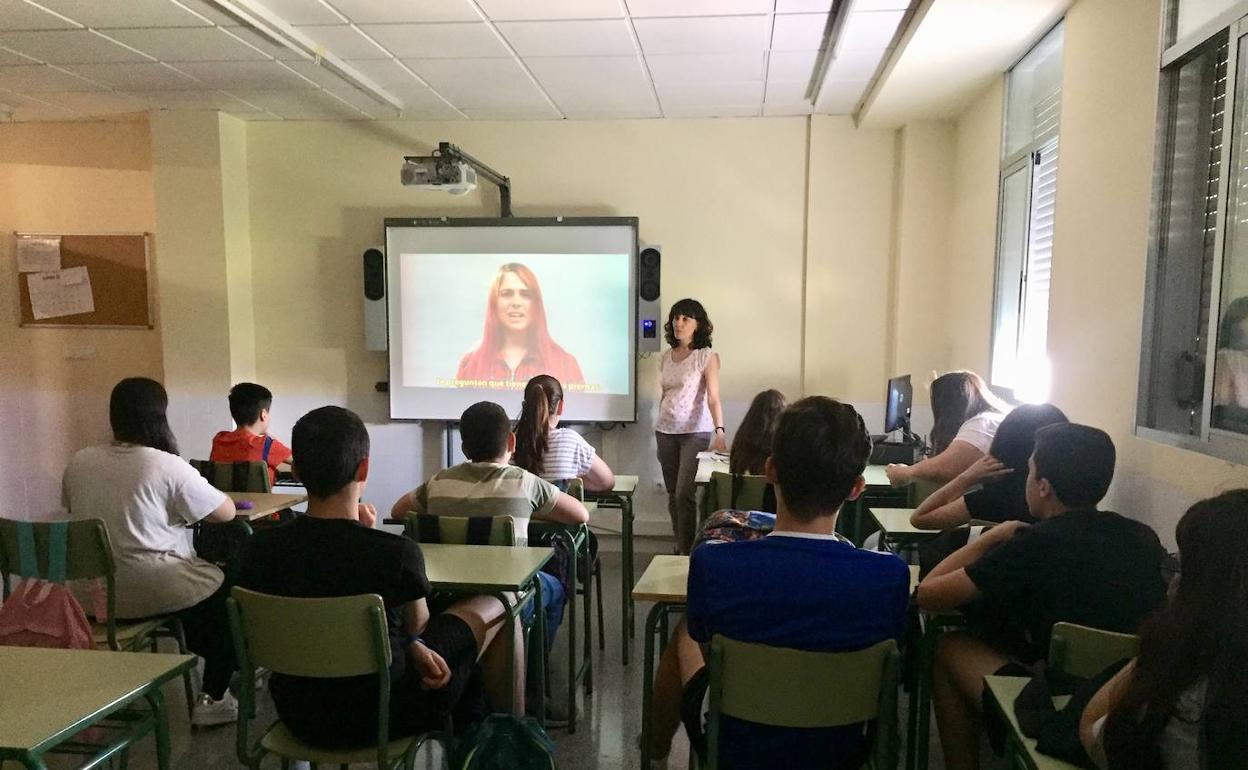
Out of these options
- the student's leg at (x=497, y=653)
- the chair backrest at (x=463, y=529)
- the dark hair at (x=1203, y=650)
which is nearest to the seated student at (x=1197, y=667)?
the dark hair at (x=1203, y=650)

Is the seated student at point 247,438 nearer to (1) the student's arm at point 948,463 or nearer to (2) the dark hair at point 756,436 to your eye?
(2) the dark hair at point 756,436

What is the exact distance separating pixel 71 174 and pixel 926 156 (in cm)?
585

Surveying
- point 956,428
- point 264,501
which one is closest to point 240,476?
point 264,501

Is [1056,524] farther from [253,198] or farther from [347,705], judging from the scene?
[253,198]

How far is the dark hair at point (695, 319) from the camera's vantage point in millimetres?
4578

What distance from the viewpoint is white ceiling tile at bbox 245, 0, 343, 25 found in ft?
10.6

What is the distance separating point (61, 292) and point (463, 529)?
4696mm

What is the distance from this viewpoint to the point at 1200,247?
7.45 feet

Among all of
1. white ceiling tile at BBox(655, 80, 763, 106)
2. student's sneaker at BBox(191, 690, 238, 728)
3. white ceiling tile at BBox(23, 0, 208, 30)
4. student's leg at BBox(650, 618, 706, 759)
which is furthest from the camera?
white ceiling tile at BBox(655, 80, 763, 106)

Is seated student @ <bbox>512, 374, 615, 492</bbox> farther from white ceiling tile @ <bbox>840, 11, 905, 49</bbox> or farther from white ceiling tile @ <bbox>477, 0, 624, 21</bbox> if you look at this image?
white ceiling tile @ <bbox>840, 11, 905, 49</bbox>

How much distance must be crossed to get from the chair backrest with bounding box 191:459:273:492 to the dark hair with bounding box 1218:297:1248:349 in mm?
3516

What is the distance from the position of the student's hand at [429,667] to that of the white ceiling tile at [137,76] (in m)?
3.86

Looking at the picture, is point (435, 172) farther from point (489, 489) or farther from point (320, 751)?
point (320, 751)

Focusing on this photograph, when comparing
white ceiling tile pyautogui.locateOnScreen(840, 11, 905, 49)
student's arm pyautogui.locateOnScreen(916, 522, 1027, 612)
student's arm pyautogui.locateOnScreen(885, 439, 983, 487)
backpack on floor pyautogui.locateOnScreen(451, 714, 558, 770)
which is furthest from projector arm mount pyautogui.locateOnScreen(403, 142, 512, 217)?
student's arm pyautogui.locateOnScreen(916, 522, 1027, 612)
